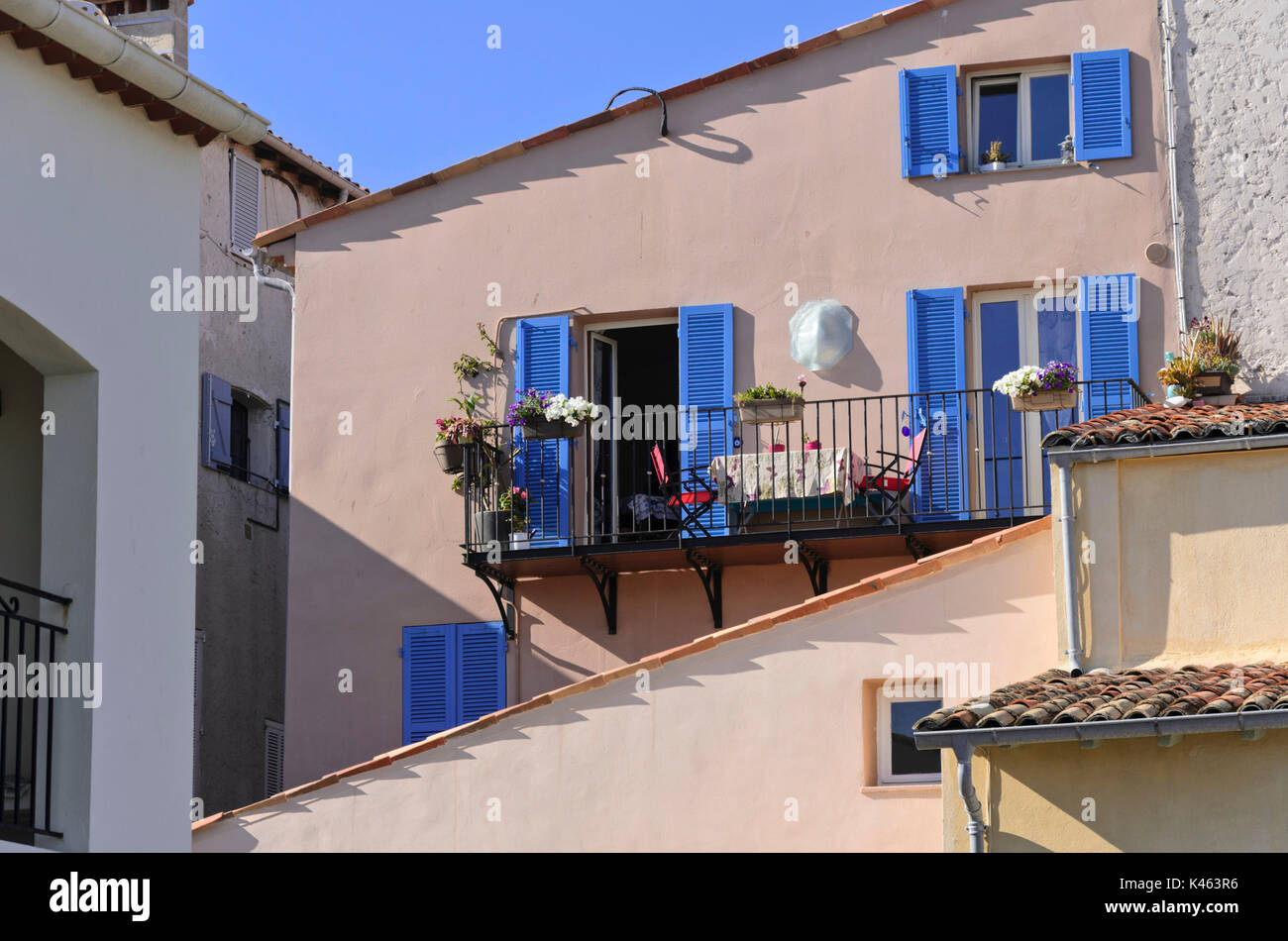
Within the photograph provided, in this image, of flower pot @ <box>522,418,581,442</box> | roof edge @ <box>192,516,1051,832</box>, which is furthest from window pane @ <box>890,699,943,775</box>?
flower pot @ <box>522,418,581,442</box>

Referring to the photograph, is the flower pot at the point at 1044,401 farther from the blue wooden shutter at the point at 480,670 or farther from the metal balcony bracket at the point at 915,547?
the blue wooden shutter at the point at 480,670

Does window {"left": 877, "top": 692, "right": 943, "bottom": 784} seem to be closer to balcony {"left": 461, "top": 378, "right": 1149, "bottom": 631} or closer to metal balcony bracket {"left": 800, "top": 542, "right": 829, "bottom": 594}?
balcony {"left": 461, "top": 378, "right": 1149, "bottom": 631}

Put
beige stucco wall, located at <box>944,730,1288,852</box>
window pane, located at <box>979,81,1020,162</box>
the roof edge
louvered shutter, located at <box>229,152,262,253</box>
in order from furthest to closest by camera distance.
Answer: louvered shutter, located at <box>229,152,262,253</box>, window pane, located at <box>979,81,1020,162</box>, the roof edge, beige stucco wall, located at <box>944,730,1288,852</box>

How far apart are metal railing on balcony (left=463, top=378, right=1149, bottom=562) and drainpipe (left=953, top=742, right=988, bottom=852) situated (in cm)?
465

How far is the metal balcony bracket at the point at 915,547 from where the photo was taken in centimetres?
1691

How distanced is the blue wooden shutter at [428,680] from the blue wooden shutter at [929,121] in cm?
540

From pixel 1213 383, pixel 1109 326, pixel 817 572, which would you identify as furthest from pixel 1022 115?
pixel 817 572

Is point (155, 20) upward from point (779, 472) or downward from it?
upward

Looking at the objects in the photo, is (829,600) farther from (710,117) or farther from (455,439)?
(710,117)

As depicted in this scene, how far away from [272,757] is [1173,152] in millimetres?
9781

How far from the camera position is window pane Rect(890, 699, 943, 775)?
14.4 metres

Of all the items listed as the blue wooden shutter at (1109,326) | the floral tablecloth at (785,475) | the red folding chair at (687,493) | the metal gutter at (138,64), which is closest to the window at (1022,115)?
the blue wooden shutter at (1109,326)

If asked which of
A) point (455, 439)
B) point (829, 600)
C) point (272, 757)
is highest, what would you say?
point (455, 439)

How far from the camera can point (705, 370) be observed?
18.2 m
